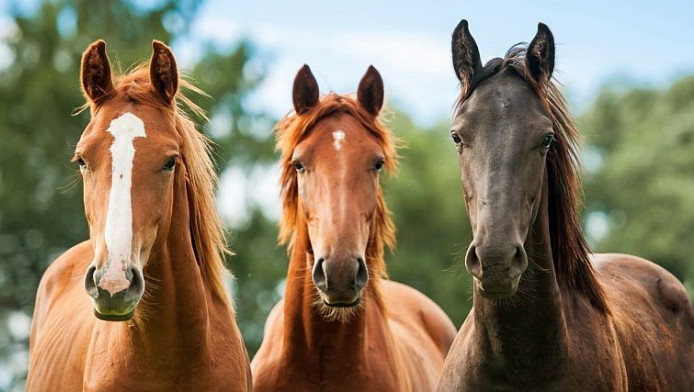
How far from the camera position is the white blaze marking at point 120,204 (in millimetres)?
4371

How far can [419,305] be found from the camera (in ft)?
28.0

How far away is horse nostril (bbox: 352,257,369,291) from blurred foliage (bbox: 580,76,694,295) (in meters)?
18.4

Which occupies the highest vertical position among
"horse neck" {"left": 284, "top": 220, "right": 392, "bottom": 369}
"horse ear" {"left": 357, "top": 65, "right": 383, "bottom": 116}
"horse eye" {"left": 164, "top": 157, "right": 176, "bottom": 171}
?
"horse ear" {"left": 357, "top": 65, "right": 383, "bottom": 116}

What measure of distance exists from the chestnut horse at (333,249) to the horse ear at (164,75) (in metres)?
1.00

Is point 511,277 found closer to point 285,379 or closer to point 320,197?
point 320,197

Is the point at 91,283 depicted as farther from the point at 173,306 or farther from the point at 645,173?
the point at 645,173

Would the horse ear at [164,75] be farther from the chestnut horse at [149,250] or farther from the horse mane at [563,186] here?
the horse mane at [563,186]

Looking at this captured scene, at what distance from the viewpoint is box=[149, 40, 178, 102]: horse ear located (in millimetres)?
5238

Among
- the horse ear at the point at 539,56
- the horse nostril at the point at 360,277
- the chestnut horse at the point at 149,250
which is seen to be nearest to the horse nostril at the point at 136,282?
the chestnut horse at the point at 149,250

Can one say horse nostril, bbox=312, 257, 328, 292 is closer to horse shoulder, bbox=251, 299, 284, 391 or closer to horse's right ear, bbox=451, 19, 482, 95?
horse shoulder, bbox=251, 299, 284, 391

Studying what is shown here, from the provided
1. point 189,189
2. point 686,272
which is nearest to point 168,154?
point 189,189

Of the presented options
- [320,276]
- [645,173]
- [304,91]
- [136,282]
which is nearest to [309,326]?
[320,276]

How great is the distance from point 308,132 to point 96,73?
4.80ft

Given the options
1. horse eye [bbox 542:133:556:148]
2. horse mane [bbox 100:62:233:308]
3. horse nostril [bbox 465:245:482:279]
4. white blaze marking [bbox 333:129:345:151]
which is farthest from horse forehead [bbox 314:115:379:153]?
horse nostril [bbox 465:245:482:279]
